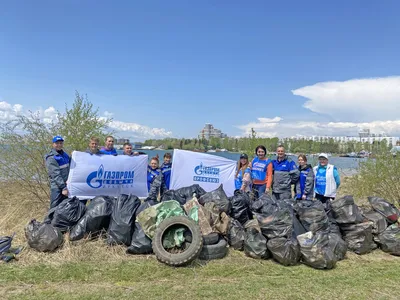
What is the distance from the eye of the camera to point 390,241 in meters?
5.24

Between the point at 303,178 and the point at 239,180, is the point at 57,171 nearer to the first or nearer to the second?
the point at 239,180

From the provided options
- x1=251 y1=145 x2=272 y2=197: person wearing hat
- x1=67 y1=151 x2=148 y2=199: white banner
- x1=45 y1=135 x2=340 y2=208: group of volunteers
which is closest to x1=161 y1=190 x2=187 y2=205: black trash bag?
x1=45 y1=135 x2=340 y2=208: group of volunteers

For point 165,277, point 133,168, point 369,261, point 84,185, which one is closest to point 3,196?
point 84,185

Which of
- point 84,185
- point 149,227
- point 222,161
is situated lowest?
point 149,227

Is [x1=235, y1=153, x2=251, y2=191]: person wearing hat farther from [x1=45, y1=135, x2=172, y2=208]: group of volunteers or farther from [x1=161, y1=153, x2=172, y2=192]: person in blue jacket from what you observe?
[x1=45, y1=135, x2=172, y2=208]: group of volunteers

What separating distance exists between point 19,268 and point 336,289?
14.3 feet

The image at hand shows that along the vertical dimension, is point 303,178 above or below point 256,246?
above

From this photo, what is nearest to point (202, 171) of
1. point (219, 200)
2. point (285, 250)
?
point (219, 200)

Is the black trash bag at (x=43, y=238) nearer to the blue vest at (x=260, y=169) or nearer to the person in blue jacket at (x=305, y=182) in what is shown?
the blue vest at (x=260, y=169)

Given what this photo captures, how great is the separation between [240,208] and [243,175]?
1.16 m

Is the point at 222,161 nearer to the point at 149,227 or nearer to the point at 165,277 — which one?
the point at 149,227

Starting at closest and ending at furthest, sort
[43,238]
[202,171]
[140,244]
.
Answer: [43,238]
[140,244]
[202,171]

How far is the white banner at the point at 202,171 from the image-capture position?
6727 millimetres

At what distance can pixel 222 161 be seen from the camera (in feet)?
23.7
